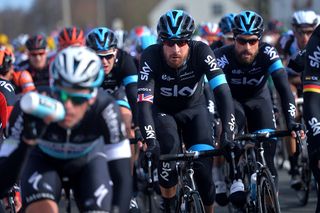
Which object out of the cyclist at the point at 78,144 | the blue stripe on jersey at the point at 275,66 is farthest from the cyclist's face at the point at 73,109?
the blue stripe on jersey at the point at 275,66

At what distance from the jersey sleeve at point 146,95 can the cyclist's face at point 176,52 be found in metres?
0.19

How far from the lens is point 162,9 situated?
111688mm

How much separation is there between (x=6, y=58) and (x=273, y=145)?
9.83 ft

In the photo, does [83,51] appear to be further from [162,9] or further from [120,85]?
[162,9]

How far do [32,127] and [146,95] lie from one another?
276 cm

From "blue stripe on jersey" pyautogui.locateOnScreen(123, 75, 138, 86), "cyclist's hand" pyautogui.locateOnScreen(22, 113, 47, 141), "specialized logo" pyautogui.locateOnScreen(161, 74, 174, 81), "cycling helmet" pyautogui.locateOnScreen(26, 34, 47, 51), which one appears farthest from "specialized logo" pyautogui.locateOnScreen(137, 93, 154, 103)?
"cycling helmet" pyautogui.locateOnScreen(26, 34, 47, 51)

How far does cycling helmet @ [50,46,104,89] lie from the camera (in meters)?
6.32

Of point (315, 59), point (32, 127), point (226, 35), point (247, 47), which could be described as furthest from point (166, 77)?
point (226, 35)

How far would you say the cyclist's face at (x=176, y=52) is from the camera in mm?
8898

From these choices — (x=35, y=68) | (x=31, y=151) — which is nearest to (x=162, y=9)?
(x=35, y=68)

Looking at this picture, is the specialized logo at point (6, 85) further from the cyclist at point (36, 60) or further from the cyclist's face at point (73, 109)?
the cyclist at point (36, 60)

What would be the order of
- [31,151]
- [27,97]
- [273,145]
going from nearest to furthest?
[27,97], [31,151], [273,145]

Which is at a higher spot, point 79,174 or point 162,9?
point 162,9

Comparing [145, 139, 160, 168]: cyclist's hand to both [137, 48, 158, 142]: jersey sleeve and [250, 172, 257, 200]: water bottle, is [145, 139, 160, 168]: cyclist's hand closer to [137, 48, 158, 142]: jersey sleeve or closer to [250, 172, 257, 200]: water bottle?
[137, 48, 158, 142]: jersey sleeve
